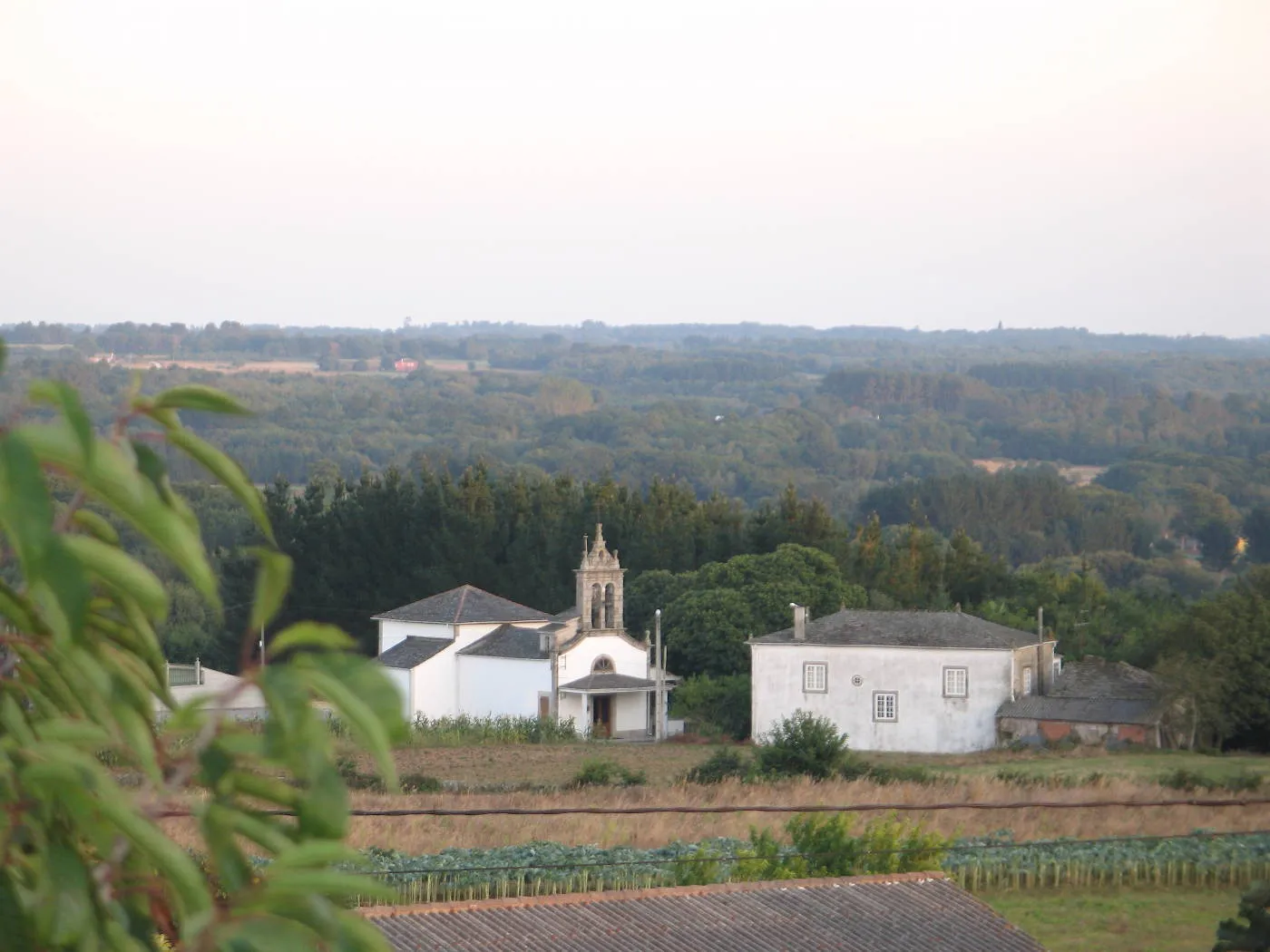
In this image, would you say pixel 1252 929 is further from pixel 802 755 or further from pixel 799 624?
pixel 799 624

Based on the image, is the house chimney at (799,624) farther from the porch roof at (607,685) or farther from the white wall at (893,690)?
the porch roof at (607,685)

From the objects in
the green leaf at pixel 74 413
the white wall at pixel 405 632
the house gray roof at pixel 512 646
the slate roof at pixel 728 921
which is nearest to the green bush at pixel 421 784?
the house gray roof at pixel 512 646

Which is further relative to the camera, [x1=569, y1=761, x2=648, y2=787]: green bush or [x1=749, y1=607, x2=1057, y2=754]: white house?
[x1=749, y1=607, x2=1057, y2=754]: white house

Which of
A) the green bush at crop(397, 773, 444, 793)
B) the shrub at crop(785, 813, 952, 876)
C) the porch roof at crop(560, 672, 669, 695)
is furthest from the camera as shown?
the porch roof at crop(560, 672, 669, 695)

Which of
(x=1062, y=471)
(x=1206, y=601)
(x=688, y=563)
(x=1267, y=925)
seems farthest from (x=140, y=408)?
(x=1062, y=471)

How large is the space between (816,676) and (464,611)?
9906 mm

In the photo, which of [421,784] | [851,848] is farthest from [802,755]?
[851,848]

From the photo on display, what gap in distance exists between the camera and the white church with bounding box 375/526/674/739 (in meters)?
43.6

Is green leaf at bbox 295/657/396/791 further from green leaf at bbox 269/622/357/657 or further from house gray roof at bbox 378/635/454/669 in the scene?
house gray roof at bbox 378/635/454/669

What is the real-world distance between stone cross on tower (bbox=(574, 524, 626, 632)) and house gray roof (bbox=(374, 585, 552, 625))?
8.78 ft

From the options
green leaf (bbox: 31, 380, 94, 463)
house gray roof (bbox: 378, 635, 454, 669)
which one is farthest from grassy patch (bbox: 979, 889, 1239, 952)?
house gray roof (bbox: 378, 635, 454, 669)

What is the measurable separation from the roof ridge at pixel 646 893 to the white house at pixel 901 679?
2524 cm

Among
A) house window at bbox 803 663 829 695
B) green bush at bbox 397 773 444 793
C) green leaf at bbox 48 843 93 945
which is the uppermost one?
green leaf at bbox 48 843 93 945

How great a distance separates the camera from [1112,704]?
132 feet
